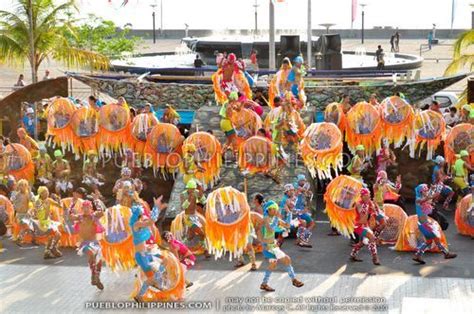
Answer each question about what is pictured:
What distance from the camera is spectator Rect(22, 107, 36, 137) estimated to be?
2486 cm

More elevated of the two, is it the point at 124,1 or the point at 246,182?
the point at 124,1

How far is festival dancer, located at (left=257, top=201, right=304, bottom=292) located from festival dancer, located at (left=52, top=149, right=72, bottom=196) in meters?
6.90

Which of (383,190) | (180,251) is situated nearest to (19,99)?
(383,190)

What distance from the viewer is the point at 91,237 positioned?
623 inches

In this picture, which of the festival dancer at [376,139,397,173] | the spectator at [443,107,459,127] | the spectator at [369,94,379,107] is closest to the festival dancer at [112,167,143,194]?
the festival dancer at [376,139,397,173]

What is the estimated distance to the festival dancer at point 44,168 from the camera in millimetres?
21312

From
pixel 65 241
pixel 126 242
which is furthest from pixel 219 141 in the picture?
pixel 126 242

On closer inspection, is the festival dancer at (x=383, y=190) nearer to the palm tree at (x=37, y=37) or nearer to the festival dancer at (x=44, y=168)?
the festival dancer at (x=44, y=168)

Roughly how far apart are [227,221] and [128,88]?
9.78 meters

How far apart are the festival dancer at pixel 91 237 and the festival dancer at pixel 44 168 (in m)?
5.32

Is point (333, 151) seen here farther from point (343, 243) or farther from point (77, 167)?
point (77, 167)

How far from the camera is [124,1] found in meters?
26.7

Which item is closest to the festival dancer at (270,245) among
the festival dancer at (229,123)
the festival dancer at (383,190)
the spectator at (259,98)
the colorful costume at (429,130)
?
the festival dancer at (383,190)

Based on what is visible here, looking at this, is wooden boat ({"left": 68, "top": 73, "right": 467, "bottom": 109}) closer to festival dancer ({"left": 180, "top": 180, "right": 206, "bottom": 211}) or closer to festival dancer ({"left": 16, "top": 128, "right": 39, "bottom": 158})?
festival dancer ({"left": 16, "top": 128, "right": 39, "bottom": 158})
